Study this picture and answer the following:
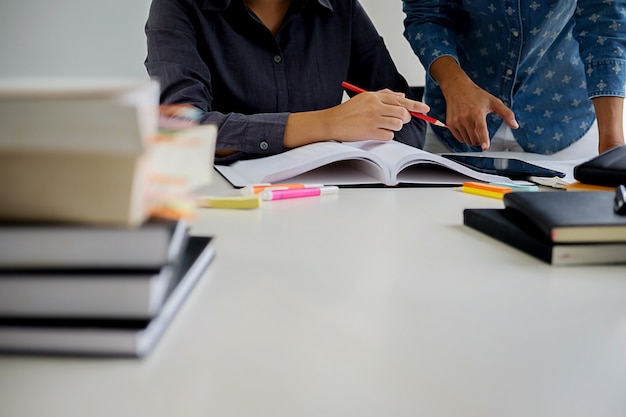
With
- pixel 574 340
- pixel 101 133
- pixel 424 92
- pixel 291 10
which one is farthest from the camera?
pixel 424 92

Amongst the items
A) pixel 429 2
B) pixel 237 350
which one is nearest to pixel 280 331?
pixel 237 350

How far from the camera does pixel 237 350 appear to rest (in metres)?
0.38

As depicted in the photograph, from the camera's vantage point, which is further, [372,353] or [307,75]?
[307,75]

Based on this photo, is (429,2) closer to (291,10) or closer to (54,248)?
(291,10)

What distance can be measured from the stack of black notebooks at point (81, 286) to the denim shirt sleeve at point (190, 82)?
81 centimetres

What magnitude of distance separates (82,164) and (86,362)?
101mm

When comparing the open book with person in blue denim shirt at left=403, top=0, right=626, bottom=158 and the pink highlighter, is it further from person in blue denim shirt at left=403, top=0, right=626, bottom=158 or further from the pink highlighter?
person in blue denim shirt at left=403, top=0, right=626, bottom=158

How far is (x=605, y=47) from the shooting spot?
1.34 metres

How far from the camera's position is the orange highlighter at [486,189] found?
0.89 m

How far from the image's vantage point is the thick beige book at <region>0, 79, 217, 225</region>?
296mm

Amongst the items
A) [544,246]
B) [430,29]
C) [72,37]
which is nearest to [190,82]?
[430,29]

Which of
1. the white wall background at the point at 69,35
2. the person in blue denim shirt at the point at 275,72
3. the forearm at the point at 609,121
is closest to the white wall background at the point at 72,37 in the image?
the white wall background at the point at 69,35

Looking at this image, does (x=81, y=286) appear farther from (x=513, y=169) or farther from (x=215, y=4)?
(x=215, y=4)

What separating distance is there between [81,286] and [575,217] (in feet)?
1.31
